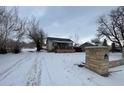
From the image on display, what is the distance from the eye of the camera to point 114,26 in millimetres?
21875

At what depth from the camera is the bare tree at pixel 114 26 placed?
20.4 metres

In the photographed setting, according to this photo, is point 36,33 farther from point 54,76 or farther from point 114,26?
point 54,76

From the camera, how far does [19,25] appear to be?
2028 centimetres

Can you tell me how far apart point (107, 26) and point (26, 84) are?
70.3 ft

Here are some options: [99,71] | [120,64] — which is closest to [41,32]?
[120,64]

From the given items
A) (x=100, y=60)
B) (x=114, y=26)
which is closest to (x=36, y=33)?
(x=114, y=26)

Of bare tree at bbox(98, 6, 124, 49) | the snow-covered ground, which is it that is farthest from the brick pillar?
bare tree at bbox(98, 6, 124, 49)

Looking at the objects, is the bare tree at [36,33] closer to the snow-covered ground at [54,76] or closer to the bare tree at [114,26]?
the bare tree at [114,26]

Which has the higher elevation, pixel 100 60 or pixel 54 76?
pixel 100 60

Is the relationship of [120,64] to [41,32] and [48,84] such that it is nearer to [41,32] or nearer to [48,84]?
[48,84]

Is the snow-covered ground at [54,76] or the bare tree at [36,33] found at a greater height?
the bare tree at [36,33]

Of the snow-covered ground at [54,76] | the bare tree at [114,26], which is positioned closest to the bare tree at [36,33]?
A: the bare tree at [114,26]

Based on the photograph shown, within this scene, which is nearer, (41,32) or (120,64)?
(120,64)

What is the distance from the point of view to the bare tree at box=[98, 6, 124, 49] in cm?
2040
